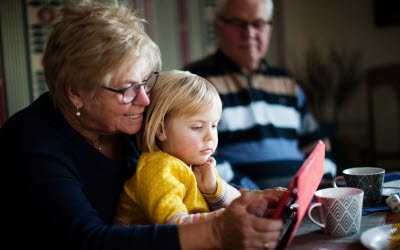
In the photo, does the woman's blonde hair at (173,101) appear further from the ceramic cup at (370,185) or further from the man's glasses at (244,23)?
the man's glasses at (244,23)

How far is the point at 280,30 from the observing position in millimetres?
4418

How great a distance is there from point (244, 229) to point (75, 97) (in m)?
0.63

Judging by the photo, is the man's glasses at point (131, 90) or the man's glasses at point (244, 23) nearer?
the man's glasses at point (131, 90)

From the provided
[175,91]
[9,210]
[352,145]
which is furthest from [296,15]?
[9,210]

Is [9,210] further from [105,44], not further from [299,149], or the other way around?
[299,149]

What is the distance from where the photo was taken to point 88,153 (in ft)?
4.00

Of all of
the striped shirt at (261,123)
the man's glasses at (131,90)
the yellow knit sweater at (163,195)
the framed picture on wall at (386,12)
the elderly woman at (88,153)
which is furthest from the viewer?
the framed picture on wall at (386,12)

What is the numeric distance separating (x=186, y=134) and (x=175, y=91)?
0.43 feet

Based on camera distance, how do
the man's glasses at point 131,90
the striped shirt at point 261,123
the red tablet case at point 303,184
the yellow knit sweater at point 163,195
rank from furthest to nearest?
the striped shirt at point 261,123 < the man's glasses at point 131,90 < the yellow knit sweater at point 163,195 < the red tablet case at point 303,184

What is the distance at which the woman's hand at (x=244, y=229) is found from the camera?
2.95 feet

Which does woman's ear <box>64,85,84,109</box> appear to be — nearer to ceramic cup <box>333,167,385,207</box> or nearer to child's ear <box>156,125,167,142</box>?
child's ear <box>156,125,167,142</box>

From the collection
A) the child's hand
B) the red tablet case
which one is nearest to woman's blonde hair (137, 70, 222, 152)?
the child's hand

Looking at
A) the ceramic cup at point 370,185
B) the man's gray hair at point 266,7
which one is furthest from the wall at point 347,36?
the ceramic cup at point 370,185

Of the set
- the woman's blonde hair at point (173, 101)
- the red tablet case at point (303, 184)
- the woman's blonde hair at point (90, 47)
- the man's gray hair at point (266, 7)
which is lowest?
the red tablet case at point (303, 184)
